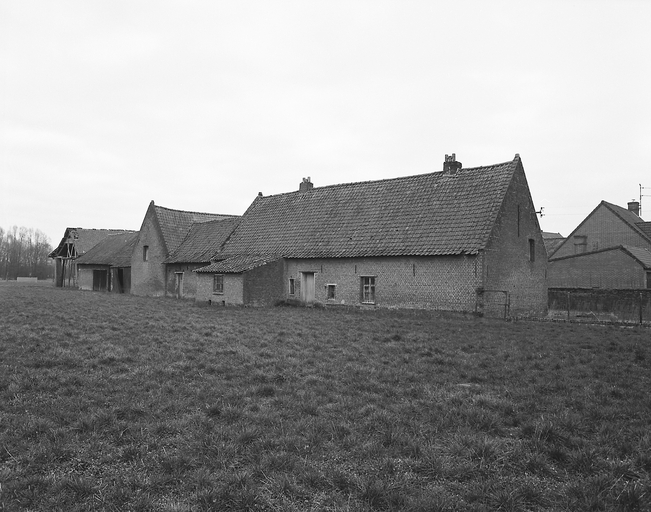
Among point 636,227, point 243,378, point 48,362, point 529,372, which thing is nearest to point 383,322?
point 529,372

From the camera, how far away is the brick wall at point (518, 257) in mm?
21062

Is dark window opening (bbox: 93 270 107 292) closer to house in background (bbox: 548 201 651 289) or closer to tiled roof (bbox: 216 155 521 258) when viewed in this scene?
tiled roof (bbox: 216 155 521 258)

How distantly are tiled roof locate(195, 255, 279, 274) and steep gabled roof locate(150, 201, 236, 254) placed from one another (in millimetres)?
8319

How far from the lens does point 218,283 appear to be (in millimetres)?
25469

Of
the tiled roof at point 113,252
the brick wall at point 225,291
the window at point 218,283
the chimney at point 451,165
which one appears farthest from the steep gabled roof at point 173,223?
the chimney at point 451,165

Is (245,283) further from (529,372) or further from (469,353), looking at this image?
(529,372)

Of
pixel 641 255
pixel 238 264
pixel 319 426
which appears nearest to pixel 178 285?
pixel 238 264

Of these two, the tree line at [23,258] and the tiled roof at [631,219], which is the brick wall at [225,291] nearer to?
the tiled roof at [631,219]

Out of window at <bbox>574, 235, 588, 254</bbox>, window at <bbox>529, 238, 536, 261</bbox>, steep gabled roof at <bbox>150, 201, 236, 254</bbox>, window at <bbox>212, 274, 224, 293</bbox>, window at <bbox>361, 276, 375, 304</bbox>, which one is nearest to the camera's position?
window at <bbox>361, 276, 375, 304</bbox>

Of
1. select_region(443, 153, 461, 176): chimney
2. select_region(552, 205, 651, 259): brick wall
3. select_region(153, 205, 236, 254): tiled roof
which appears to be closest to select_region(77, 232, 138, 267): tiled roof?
select_region(153, 205, 236, 254): tiled roof

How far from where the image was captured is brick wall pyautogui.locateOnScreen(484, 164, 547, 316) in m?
21.1

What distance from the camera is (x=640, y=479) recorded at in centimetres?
481

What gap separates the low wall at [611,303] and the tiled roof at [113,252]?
102 feet

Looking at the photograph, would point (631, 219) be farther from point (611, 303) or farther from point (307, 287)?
point (307, 287)
